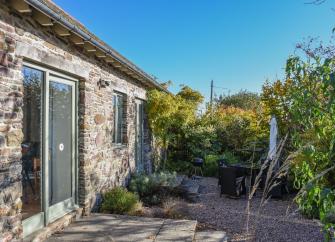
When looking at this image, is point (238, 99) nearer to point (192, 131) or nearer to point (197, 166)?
point (192, 131)

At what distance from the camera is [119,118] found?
846cm

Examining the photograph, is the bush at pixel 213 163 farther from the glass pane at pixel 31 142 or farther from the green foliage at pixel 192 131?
the glass pane at pixel 31 142

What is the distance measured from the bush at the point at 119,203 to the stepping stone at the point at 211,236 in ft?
5.21

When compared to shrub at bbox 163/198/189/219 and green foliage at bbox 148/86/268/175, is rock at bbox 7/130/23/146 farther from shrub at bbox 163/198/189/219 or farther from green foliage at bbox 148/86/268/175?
green foliage at bbox 148/86/268/175

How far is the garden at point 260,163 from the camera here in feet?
7.36

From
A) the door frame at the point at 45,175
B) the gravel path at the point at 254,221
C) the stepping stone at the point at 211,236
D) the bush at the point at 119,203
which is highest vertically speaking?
the door frame at the point at 45,175

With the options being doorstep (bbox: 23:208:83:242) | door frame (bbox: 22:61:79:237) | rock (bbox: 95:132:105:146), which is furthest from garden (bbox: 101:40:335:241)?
door frame (bbox: 22:61:79:237)

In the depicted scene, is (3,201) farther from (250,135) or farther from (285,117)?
(250,135)

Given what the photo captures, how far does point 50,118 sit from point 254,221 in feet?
13.0

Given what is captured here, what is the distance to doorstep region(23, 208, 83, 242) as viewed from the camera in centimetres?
432

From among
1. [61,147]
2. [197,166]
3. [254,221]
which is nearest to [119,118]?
[61,147]

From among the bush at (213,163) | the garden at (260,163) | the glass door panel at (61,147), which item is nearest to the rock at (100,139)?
the glass door panel at (61,147)

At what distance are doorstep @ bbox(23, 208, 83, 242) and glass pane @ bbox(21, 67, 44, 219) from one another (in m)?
0.29

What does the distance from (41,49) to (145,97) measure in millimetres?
6103
